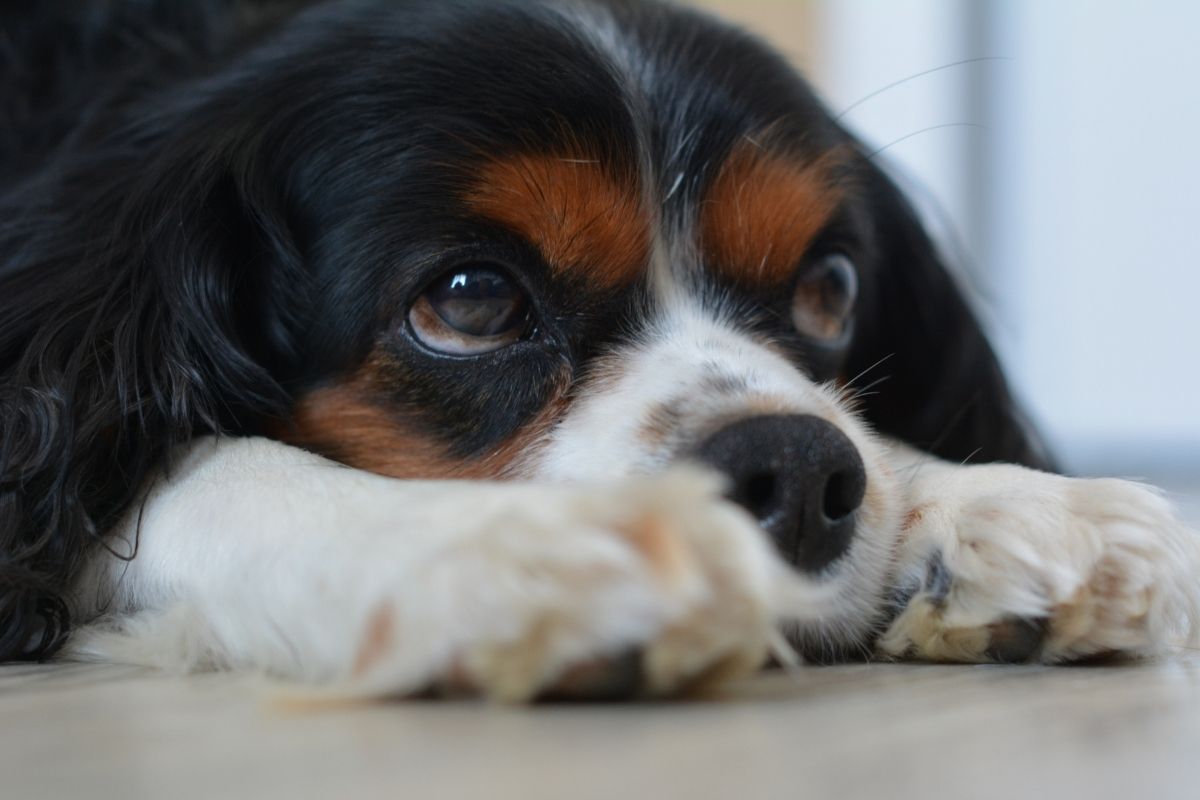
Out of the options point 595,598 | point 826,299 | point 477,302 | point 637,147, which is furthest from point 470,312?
point 595,598

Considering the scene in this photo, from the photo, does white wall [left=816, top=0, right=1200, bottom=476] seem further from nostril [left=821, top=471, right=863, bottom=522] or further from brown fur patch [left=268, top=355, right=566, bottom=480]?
nostril [left=821, top=471, right=863, bottom=522]

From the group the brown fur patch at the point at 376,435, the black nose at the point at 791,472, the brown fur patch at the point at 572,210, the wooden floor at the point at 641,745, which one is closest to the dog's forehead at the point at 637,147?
the brown fur patch at the point at 572,210

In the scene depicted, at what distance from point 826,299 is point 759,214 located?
20 cm

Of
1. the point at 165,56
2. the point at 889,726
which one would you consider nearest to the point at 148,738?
the point at 889,726

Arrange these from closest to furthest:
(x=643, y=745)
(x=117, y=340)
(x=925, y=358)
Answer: (x=643, y=745) → (x=117, y=340) → (x=925, y=358)

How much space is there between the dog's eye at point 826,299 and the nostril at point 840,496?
47cm

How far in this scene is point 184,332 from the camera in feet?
4.85

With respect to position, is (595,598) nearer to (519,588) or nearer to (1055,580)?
(519,588)

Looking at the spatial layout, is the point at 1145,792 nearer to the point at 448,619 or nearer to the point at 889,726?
the point at 889,726

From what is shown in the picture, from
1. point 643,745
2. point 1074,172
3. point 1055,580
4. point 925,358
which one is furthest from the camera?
point 1074,172

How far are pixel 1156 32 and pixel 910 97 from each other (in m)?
0.83

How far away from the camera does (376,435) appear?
1.49 meters

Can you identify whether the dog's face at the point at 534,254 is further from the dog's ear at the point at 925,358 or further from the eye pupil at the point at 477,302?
the dog's ear at the point at 925,358

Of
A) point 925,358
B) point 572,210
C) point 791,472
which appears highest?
point 572,210
